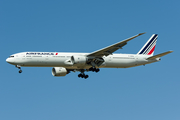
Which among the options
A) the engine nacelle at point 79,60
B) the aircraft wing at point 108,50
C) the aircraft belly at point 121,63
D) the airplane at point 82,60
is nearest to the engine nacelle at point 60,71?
the airplane at point 82,60

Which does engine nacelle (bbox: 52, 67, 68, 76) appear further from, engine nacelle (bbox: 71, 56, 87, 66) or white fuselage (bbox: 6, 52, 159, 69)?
engine nacelle (bbox: 71, 56, 87, 66)

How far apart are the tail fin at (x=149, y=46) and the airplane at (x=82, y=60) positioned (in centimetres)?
102

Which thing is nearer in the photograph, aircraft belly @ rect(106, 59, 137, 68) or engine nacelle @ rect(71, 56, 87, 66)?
engine nacelle @ rect(71, 56, 87, 66)

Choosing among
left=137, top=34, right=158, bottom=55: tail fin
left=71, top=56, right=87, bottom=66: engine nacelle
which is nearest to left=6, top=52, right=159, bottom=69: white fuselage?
left=71, top=56, right=87, bottom=66: engine nacelle

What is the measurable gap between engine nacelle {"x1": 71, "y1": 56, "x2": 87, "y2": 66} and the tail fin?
11579 millimetres

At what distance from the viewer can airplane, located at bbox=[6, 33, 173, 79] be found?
160ft

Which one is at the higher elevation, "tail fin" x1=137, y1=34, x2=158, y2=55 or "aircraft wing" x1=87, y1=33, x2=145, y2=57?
"tail fin" x1=137, y1=34, x2=158, y2=55

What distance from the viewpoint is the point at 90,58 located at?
5081 cm

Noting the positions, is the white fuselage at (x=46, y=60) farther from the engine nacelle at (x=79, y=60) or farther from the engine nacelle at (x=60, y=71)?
the engine nacelle at (x=60, y=71)

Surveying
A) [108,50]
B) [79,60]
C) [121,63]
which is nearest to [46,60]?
[79,60]

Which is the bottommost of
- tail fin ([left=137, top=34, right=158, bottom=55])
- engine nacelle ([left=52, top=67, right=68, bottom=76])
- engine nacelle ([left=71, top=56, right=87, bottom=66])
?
engine nacelle ([left=71, top=56, right=87, bottom=66])

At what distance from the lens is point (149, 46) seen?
58000 millimetres

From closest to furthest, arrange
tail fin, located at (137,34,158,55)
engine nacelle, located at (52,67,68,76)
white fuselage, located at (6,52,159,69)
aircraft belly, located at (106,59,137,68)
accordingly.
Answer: white fuselage, located at (6,52,159,69), aircraft belly, located at (106,59,137,68), engine nacelle, located at (52,67,68,76), tail fin, located at (137,34,158,55)

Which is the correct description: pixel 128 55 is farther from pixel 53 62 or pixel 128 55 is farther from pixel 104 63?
pixel 53 62
